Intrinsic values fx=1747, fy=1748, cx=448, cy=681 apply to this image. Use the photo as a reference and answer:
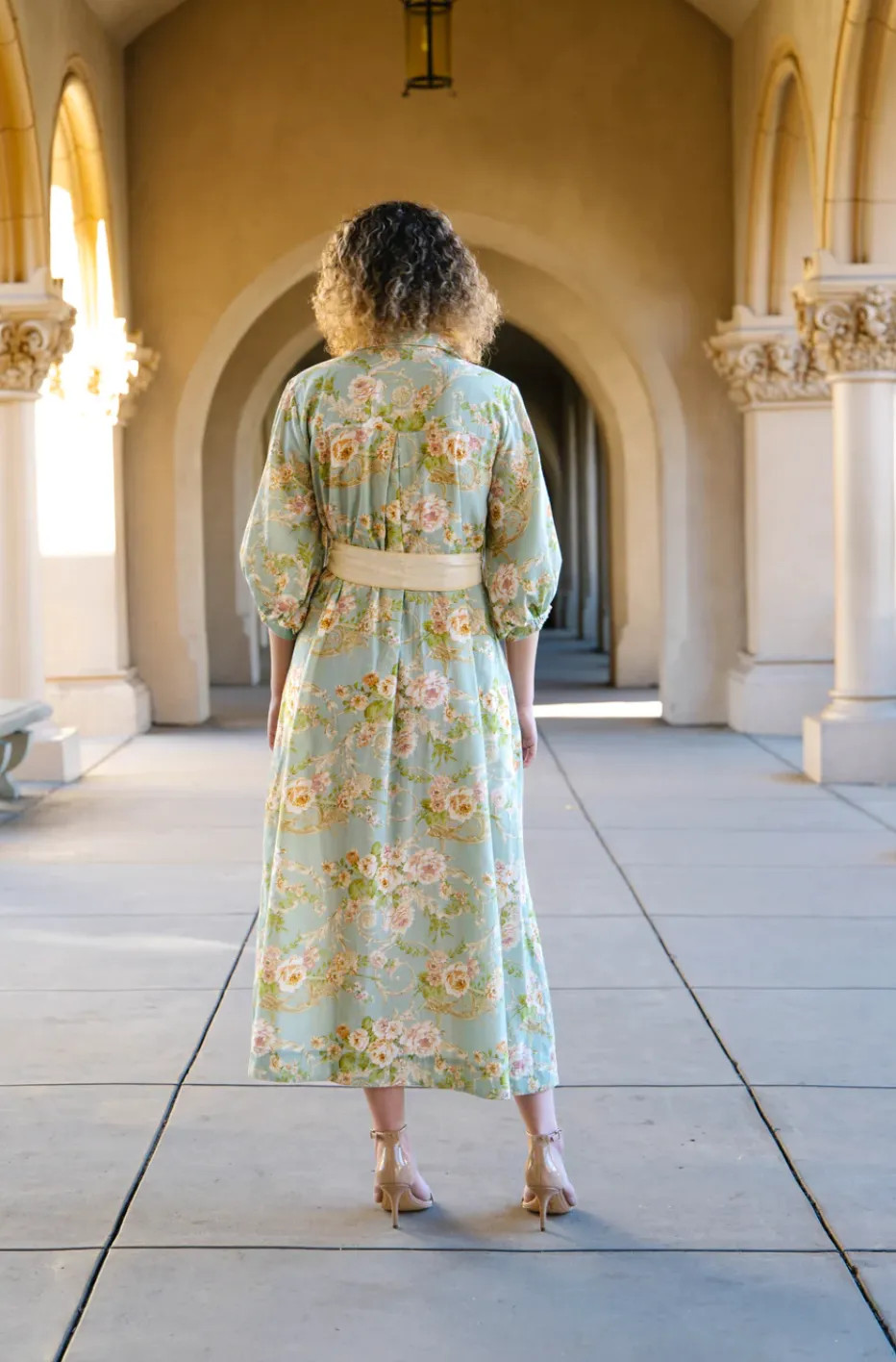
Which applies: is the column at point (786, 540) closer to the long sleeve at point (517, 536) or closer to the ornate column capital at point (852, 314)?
the ornate column capital at point (852, 314)

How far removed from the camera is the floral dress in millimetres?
2936

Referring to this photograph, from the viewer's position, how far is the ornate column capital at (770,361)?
10516mm

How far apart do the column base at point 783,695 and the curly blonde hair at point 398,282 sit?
783cm

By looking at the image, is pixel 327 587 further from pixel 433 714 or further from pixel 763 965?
pixel 763 965

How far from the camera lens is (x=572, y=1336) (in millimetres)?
2539

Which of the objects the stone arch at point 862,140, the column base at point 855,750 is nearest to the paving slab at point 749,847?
the column base at point 855,750

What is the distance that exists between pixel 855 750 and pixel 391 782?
597 cm

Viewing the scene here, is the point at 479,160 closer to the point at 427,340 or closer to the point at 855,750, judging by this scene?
the point at 855,750

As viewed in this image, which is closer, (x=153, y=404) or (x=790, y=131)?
(x=790, y=131)

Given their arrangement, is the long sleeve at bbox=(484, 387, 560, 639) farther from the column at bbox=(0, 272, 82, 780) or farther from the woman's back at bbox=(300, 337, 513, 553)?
the column at bbox=(0, 272, 82, 780)

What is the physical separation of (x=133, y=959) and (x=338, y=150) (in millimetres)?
7343

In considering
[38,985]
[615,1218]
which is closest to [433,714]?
[615,1218]

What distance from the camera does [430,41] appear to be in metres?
9.23

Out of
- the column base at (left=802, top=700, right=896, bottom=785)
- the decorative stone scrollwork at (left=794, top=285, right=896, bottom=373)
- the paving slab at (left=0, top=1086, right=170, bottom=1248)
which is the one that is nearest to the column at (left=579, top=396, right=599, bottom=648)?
the decorative stone scrollwork at (left=794, top=285, right=896, bottom=373)
